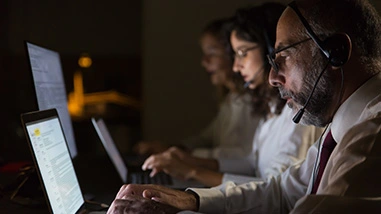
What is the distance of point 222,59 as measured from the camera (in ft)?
9.59

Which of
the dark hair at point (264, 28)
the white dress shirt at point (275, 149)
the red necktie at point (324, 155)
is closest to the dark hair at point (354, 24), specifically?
the red necktie at point (324, 155)

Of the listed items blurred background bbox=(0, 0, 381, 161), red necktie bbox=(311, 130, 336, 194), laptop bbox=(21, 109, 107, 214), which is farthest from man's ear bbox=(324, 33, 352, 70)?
blurred background bbox=(0, 0, 381, 161)

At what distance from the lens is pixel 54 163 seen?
43.7 inches

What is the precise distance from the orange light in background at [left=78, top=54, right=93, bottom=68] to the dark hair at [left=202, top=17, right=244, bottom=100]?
115 cm

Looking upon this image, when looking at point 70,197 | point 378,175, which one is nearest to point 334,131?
point 378,175

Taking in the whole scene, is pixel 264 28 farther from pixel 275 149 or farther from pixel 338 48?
pixel 338 48

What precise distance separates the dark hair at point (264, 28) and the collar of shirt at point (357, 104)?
2.62 feet

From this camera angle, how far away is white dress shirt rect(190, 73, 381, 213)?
88 centimetres

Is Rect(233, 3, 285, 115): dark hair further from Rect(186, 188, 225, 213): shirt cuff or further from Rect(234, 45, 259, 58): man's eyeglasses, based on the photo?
Rect(186, 188, 225, 213): shirt cuff

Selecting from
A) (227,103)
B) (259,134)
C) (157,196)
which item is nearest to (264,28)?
(259,134)

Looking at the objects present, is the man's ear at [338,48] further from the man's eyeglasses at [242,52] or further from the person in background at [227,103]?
the person in background at [227,103]

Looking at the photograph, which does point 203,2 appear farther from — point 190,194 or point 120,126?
point 190,194

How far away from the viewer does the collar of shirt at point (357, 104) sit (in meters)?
1.06

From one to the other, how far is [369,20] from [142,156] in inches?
56.9
